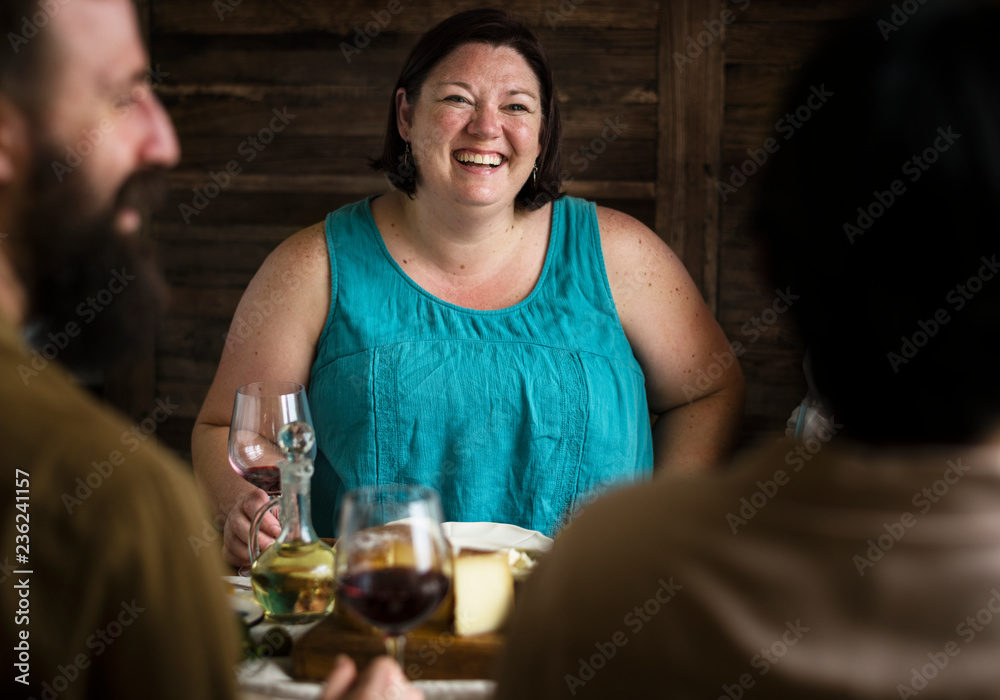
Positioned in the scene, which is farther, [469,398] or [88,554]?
[469,398]

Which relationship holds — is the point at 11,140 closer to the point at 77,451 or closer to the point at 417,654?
the point at 77,451

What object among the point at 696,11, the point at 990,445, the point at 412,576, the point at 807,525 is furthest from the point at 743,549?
the point at 696,11

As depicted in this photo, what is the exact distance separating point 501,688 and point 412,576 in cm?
18

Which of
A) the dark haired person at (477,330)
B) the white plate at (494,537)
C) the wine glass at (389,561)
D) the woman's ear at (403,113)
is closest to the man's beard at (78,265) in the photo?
the wine glass at (389,561)

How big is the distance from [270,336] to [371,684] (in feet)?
3.60

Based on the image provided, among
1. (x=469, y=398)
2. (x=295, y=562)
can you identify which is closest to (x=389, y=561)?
(x=295, y=562)

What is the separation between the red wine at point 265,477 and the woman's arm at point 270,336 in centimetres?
49

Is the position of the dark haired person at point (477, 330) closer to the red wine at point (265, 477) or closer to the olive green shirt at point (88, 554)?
the red wine at point (265, 477)

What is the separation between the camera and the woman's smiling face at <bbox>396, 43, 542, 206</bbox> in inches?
71.9

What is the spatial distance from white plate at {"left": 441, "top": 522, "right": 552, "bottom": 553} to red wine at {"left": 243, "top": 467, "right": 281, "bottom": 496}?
23cm

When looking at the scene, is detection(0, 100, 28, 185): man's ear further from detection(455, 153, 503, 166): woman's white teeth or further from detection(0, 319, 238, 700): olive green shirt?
detection(455, 153, 503, 166): woman's white teeth

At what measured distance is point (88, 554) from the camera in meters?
0.58

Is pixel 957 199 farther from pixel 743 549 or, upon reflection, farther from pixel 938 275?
pixel 743 549

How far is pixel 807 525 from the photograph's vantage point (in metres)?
0.59
